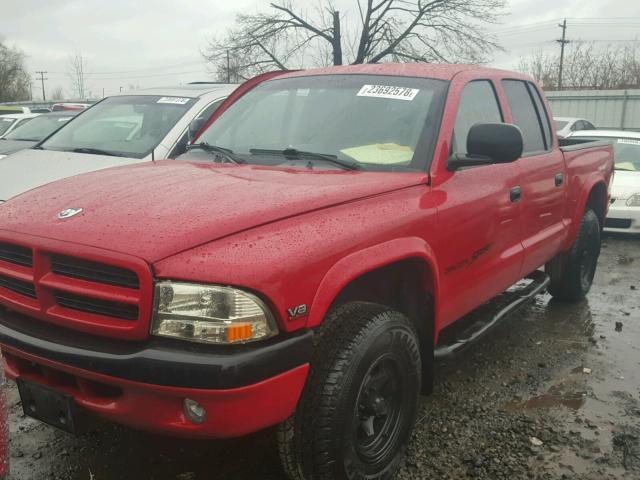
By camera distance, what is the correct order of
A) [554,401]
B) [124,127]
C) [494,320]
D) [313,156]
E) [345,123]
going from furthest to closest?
[124,127] → [494,320] → [554,401] → [345,123] → [313,156]

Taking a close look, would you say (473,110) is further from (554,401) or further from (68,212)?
(68,212)

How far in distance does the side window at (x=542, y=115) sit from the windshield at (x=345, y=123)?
147 centimetres

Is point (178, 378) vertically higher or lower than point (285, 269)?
lower

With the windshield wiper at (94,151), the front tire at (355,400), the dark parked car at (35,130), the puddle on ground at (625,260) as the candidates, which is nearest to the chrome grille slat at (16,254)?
the front tire at (355,400)

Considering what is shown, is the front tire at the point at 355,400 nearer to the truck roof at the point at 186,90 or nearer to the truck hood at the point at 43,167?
the truck hood at the point at 43,167

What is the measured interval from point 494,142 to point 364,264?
1066 mm

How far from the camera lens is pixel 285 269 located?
82.3 inches

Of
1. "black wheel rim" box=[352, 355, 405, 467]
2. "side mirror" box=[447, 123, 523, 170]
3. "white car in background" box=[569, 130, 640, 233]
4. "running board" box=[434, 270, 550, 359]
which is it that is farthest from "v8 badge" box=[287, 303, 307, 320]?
"white car in background" box=[569, 130, 640, 233]

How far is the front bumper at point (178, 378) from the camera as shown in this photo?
198 centimetres

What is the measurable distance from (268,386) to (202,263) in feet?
1.50

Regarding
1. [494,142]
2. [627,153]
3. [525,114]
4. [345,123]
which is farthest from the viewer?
[627,153]

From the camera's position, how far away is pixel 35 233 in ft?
7.51

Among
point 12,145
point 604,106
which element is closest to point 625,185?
point 12,145

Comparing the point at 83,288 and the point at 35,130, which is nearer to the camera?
the point at 83,288
